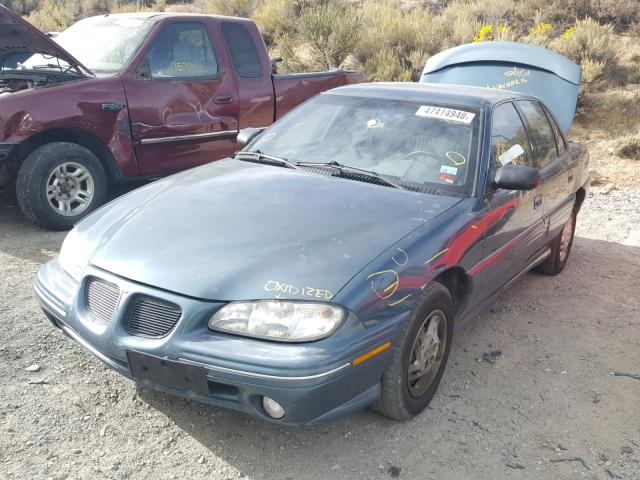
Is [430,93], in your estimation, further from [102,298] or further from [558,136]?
[102,298]

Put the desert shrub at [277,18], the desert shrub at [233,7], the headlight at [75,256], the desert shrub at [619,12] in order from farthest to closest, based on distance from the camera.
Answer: the desert shrub at [233,7] → the desert shrub at [277,18] → the desert shrub at [619,12] → the headlight at [75,256]

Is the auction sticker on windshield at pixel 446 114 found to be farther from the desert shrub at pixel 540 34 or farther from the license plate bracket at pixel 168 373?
the desert shrub at pixel 540 34

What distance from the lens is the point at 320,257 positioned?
283 centimetres

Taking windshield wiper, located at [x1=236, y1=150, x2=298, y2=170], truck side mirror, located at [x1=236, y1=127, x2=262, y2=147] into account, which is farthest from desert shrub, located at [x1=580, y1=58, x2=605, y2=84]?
windshield wiper, located at [x1=236, y1=150, x2=298, y2=170]

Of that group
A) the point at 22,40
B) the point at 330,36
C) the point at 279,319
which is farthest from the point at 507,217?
the point at 330,36

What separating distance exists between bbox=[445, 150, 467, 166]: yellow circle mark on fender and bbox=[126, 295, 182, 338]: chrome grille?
6.00 feet

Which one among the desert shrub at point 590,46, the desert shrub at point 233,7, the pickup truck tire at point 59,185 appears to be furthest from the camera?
the desert shrub at point 233,7

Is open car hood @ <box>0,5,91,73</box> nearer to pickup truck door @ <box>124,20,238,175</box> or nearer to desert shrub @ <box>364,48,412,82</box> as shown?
pickup truck door @ <box>124,20,238,175</box>

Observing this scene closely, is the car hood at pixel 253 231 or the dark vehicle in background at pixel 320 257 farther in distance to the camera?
the car hood at pixel 253 231

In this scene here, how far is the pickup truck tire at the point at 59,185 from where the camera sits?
17.7 feet

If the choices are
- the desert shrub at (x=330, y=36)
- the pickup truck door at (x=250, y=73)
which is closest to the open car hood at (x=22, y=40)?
the pickup truck door at (x=250, y=73)

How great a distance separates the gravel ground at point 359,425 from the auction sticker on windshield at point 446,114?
1.39 m

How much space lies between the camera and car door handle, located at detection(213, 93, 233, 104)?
6.43 m

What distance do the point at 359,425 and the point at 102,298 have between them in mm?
1347
